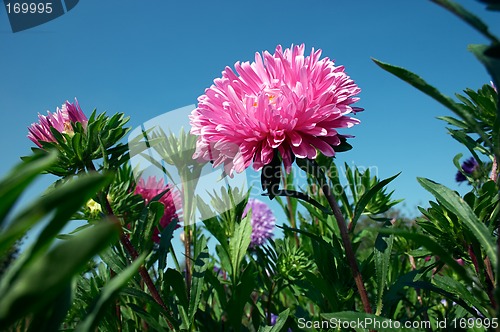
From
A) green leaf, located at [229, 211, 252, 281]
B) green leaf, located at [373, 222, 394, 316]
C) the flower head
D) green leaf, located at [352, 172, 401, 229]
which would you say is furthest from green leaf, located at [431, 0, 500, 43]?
the flower head

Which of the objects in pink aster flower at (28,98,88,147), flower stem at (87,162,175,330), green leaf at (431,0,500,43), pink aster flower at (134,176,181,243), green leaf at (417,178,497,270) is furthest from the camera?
pink aster flower at (134,176,181,243)

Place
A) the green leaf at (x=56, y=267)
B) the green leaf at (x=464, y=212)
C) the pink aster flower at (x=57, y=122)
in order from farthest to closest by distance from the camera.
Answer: the pink aster flower at (x=57, y=122), the green leaf at (x=464, y=212), the green leaf at (x=56, y=267)

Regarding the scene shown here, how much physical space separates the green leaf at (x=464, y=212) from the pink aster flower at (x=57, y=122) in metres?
0.95

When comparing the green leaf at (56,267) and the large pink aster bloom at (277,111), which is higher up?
the large pink aster bloom at (277,111)

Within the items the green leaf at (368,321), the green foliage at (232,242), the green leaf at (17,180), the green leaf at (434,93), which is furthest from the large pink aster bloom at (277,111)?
the green leaf at (17,180)

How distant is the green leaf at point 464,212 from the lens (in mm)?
619

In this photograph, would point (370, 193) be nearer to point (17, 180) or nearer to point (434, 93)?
point (434, 93)

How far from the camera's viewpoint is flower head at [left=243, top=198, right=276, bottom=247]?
386 centimetres

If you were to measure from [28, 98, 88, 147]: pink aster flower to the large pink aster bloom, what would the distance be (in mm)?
349

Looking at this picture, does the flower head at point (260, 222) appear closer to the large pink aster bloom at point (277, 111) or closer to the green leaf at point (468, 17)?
the large pink aster bloom at point (277, 111)

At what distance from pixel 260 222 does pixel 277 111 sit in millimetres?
2926

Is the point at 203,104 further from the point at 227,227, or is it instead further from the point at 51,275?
the point at 51,275

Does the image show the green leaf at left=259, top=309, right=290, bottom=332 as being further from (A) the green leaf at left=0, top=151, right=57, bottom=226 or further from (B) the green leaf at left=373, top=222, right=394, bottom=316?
(A) the green leaf at left=0, top=151, right=57, bottom=226

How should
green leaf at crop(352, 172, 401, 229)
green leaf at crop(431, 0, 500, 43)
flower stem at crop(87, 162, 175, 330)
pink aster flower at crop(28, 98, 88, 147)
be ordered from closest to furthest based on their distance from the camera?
green leaf at crop(431, 0, 500, 43), green leaf at crop(352, 172, 401, 229), flower stem at crop(87, 162, 175, 330), pink aster flower at crop(28, 98, 88, 147)
